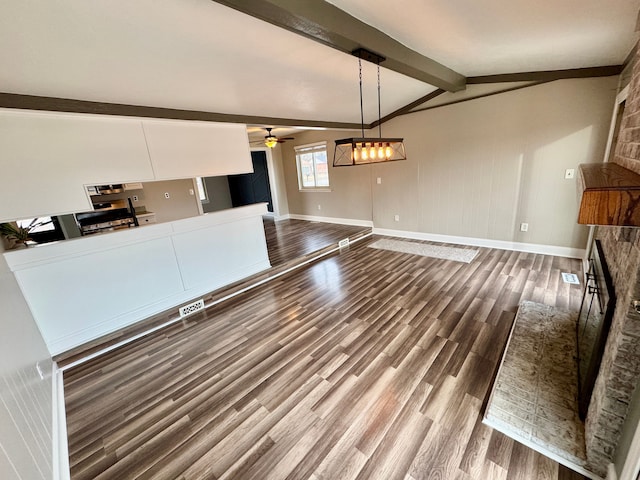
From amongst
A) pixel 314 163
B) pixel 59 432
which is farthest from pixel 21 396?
pixel 314 163

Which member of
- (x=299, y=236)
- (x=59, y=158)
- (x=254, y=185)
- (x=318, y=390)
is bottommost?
(x=318, y=390)

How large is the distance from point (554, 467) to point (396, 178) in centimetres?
491

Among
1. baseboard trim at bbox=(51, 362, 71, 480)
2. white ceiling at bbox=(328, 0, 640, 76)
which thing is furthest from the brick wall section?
baseboard trim at bbox=(51, 362, 71, 480)

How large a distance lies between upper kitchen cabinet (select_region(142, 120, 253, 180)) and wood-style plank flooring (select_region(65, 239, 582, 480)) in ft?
6.21

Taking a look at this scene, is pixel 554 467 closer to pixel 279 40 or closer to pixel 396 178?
pixel 279 40

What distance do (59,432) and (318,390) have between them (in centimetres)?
188

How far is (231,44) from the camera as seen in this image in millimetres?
2141

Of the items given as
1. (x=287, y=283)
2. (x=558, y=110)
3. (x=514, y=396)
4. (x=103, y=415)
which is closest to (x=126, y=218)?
(x=287, y=283)

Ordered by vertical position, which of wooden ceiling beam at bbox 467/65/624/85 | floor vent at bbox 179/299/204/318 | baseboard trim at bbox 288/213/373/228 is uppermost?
wooden ceiling beam at bbox 467/65/624/85

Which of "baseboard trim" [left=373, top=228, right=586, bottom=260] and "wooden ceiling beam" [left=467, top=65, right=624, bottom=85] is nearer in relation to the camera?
"wooden ceiling beam" [left=467, top=65, right=624, bottom=85]

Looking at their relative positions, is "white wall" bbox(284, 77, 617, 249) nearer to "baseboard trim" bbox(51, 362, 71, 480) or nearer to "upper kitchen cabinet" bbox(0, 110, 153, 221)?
"upper kitchen cabinet" bbox(0, 110, 153, 221)

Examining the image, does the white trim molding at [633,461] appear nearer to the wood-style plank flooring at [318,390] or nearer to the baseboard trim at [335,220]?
the wood-style plank flooring at [318,390]

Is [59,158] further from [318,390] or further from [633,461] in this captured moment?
[633,461]

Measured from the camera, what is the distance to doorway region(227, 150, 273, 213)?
26.4 ft
